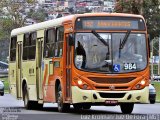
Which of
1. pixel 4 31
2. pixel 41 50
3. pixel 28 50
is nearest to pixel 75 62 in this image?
pixel 41 50

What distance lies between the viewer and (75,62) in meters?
24.2

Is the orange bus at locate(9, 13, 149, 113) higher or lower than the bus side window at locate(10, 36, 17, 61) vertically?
higher

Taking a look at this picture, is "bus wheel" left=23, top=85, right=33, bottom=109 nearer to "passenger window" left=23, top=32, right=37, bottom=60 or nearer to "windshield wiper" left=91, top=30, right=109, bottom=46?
"passenger window" left=23, top=32, right=37, bottom=60

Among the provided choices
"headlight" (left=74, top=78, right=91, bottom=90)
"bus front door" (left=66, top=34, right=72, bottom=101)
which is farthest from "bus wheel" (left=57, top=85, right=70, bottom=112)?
"headlight" (left=74, top=78, right=91, bottom=90)

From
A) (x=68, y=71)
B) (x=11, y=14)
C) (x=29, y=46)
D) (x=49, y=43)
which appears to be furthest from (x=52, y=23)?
(x=11, y=14)

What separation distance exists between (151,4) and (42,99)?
32.9m

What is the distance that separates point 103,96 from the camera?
23.9m

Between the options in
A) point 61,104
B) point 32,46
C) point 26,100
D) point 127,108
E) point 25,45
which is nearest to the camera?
point 61,104

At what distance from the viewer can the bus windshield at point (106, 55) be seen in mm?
24078

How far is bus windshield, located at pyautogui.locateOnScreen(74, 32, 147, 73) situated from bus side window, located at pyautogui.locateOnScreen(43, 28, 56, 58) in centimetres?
226

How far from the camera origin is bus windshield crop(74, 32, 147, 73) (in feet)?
79.0

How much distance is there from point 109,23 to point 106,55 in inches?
43.3

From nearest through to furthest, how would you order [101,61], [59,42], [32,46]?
[101,61] < [59,42] < [32,46]

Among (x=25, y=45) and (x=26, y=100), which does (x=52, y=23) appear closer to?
(x=25, y=45)
